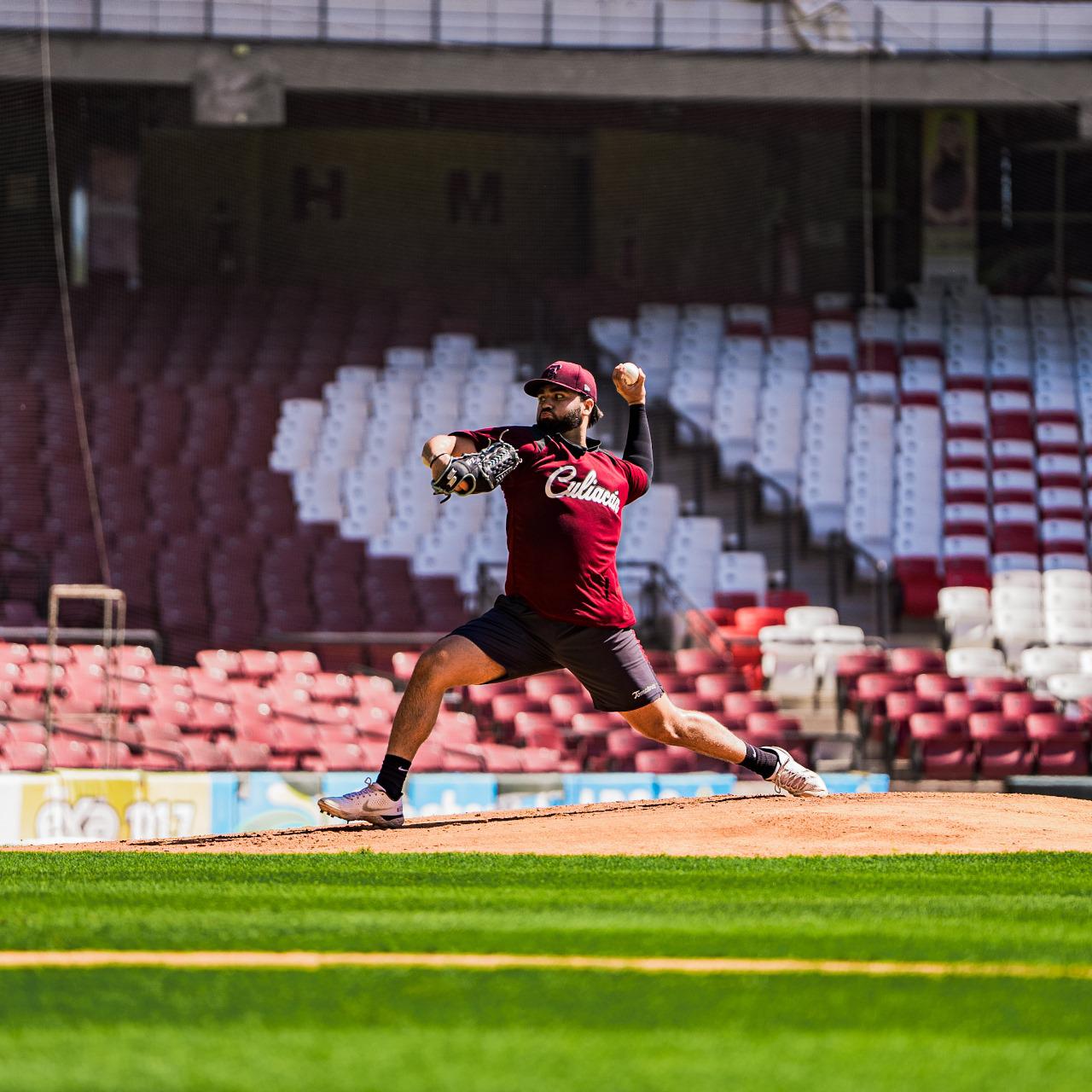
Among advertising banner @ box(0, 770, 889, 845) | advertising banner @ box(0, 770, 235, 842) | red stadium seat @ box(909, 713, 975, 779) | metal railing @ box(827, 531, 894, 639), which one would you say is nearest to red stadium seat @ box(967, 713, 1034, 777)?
red stadium seat @ box(909, 713, 975, 779)

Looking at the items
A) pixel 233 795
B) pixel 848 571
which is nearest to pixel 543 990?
pixel 233 795

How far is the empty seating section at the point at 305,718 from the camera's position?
14.3m

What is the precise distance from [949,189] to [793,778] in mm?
20577

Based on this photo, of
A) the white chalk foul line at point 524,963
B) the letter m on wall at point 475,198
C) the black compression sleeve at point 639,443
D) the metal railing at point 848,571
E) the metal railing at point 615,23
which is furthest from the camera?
the letter m on wall at point 475,198

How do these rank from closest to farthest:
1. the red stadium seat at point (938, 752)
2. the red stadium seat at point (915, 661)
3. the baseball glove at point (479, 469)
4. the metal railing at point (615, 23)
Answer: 1. the baseball glove at point (479, 469)
2. the red stadium seat at point (938, 752)
3. the red stadium seat at point (915, 661)
4. the metal railing at point (615, 23)

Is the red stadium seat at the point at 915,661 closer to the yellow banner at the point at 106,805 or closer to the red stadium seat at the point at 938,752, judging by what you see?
the red stadium seat at the point at 938,752

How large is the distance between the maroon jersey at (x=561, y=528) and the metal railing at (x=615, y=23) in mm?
15869

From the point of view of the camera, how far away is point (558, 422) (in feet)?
24.4

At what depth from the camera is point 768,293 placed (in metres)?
26.7

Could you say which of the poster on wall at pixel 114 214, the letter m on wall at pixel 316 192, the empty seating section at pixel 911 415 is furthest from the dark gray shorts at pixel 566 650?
the letter m on wall at pixel 316 192

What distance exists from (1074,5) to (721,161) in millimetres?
5257

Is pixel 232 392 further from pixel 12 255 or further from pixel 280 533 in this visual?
pixel 12 255

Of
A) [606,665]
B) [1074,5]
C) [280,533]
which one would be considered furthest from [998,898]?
[1074,5]

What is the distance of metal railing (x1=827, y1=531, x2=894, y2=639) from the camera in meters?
19.0
